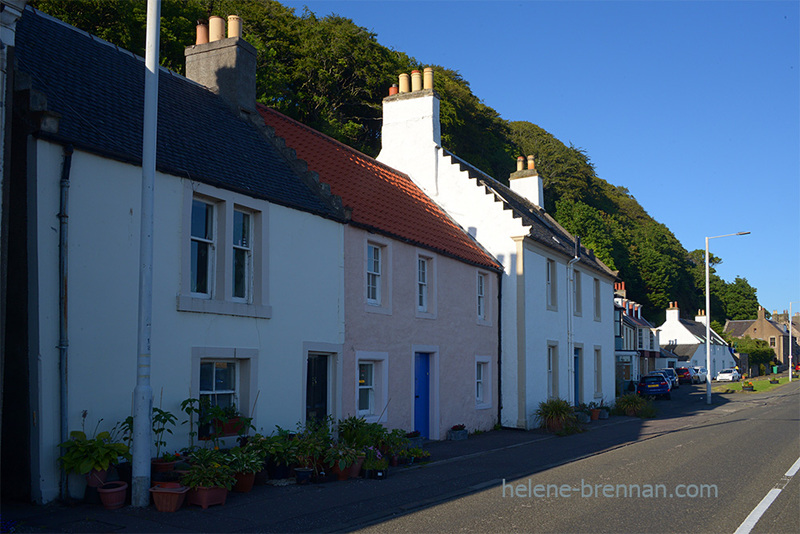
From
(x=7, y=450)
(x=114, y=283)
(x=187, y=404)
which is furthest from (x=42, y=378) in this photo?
(x=187, y=404)

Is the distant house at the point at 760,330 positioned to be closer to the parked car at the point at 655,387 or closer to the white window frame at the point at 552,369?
the parked car at the point at 655,387

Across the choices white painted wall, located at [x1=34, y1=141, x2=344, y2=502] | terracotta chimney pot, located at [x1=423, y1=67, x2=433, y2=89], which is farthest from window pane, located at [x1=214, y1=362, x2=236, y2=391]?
terracotta chimney pot, located at [x1=423, y1=67, x2=433, y2=89]

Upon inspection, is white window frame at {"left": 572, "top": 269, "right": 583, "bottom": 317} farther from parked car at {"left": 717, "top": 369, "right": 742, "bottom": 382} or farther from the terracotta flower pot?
parked car at {"left": 717, "top": 369, "right": 742, "bottom": 382}

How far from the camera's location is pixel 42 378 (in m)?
8.76

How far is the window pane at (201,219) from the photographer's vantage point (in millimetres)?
11625

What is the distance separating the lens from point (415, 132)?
78.5 feet

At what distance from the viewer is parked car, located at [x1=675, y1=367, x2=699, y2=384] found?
67250 millimetres

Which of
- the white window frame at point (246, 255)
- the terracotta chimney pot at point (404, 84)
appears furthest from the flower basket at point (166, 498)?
the terracotta chimney pot at point (404, 84)

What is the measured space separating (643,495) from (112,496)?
693 centimetres

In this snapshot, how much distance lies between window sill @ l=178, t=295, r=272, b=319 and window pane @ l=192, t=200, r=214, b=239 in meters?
1.14

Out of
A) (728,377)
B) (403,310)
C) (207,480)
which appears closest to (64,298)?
(207,480)

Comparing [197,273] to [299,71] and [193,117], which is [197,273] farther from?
[299,71]

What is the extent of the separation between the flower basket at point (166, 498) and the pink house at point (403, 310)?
5131mm

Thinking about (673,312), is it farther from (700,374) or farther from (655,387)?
(655,387)
